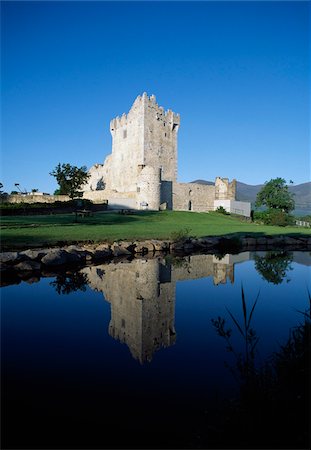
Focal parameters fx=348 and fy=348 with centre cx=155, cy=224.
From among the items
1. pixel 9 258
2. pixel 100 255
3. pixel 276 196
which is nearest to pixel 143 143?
pixel 276 196

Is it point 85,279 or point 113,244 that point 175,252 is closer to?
point 113,244

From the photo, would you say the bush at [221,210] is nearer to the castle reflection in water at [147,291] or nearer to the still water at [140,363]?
the castle reflection in water at [147,291]

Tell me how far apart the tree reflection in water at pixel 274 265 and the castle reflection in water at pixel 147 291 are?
76cm

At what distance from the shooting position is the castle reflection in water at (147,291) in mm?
4902

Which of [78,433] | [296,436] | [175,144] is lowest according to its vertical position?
[78,433]

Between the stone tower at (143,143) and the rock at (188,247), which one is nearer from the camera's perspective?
the rock at (188,247)

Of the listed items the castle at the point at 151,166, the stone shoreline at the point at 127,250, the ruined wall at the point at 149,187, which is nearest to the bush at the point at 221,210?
the castle at the point at 151,166

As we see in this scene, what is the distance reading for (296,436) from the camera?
2529mm

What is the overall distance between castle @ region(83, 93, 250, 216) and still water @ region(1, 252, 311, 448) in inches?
1131

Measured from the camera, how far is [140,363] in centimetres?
409

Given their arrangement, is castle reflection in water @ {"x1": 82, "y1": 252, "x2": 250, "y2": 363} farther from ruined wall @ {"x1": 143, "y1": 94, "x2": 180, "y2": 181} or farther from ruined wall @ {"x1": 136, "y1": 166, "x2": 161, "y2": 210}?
ruined wall @ {"x1": 143, "y1": 94, "x2": 180, "y2": 181}

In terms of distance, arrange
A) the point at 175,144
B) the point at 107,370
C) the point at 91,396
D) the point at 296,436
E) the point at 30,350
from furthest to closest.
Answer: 1. the point at 175,144
2. the point at 30,350
3. the point at 107,370
4. the point at 91,396
5. the point at 296,436

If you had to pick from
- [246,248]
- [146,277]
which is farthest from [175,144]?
[146,277]

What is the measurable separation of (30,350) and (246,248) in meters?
12.8
